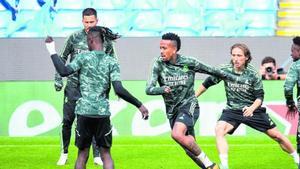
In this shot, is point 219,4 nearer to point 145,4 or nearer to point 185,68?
point 145,4

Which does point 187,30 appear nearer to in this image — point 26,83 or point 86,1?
point 86,1

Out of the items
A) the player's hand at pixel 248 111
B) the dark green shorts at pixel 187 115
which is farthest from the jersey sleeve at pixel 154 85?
the player's hand at pixel 248 111

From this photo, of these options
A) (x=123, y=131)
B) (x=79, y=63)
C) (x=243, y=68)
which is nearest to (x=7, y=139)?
(x=123, y=131)

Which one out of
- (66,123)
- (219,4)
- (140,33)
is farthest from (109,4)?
(66,123)

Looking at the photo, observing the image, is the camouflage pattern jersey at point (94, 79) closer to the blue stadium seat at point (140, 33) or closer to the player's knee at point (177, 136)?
the player's knee at point (177, 136)

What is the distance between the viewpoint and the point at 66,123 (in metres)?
12.6

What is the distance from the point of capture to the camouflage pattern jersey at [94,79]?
31.0ft

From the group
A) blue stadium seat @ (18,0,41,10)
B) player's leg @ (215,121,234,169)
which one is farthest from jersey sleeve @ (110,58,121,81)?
blue stadium seat @ (18,0,41,10)

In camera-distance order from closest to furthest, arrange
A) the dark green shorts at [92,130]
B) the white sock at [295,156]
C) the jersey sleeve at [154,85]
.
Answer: the dark green shorts at [92,130], the jersey sleeve at [154,85], the white sock at [295,156]

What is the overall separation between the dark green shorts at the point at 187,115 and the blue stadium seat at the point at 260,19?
33.0ft

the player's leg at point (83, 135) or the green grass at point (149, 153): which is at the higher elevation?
the player's leg at point (83, 135)

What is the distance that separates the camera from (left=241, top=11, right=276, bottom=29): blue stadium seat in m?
20.7

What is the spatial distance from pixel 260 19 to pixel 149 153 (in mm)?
7554

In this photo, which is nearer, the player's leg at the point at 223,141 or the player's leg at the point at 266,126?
the player's leg at the point at 223,141
